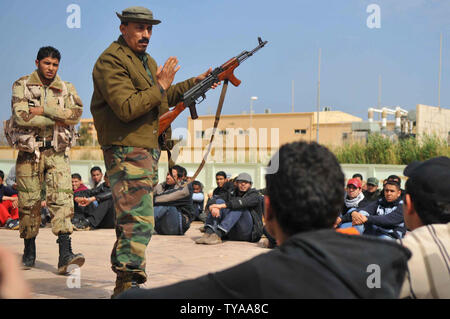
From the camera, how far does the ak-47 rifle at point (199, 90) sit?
4.38m

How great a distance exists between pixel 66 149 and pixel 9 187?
593 cm

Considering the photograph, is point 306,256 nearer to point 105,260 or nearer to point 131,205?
point 131,205

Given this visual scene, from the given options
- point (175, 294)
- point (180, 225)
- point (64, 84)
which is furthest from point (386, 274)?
point (180, 225)

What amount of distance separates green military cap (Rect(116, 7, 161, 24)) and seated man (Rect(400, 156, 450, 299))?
2.20 m

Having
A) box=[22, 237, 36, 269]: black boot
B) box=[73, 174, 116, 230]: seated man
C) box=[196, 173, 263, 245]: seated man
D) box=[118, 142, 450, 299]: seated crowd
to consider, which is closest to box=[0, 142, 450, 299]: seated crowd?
box=[118, 142, 450, 299]: seated crowd

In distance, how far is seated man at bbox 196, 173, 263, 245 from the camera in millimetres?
8242

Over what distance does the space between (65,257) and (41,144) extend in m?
1.13

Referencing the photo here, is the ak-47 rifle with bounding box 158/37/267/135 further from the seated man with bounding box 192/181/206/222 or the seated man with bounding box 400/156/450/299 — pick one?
the seated man with bounding box 192/181/206/222

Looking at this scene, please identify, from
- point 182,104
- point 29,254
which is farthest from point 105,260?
point 182,104

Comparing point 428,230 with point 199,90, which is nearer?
point 428,230

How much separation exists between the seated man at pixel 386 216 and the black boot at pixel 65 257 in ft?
11.6

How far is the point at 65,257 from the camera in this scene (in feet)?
16.5

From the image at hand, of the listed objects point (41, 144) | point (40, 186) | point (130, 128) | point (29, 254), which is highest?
point (130, 128)
